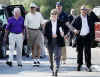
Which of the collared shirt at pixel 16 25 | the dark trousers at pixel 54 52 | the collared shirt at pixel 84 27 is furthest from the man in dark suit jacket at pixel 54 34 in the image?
the collared shirt at pixel 16 25

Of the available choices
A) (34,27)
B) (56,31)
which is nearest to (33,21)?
Result: (34,27)

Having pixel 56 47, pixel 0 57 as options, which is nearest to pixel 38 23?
pixel 56 47

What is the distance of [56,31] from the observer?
46.4 feet

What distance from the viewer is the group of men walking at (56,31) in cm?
1412

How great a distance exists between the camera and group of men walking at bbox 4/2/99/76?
14125 millimetres

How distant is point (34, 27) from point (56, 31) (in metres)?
2.48

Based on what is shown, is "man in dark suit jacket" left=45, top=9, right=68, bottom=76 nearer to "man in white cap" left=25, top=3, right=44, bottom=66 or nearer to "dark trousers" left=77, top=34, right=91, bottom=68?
"dark trousers" left=77, top=34, right=91, bottom=68

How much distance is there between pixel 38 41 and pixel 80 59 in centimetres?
192

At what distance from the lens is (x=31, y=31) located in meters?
16.6

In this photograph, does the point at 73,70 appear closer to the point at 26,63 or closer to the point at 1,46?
the point at 26,63

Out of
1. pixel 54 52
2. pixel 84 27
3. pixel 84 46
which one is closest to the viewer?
pixel 54 52

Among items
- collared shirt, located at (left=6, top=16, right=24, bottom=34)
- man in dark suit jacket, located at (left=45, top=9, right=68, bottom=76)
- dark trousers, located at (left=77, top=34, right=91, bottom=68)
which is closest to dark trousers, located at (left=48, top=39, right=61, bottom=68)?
man in dark suit jacket, located at (left=45, top=9, right=68, bottom=76)

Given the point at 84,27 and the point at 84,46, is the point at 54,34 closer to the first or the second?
the point at 84,27

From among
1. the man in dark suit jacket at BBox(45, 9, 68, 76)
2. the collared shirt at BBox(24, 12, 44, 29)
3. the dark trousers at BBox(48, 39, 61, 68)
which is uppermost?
the collared shirt at BBox(24, 12, 44, 29)
